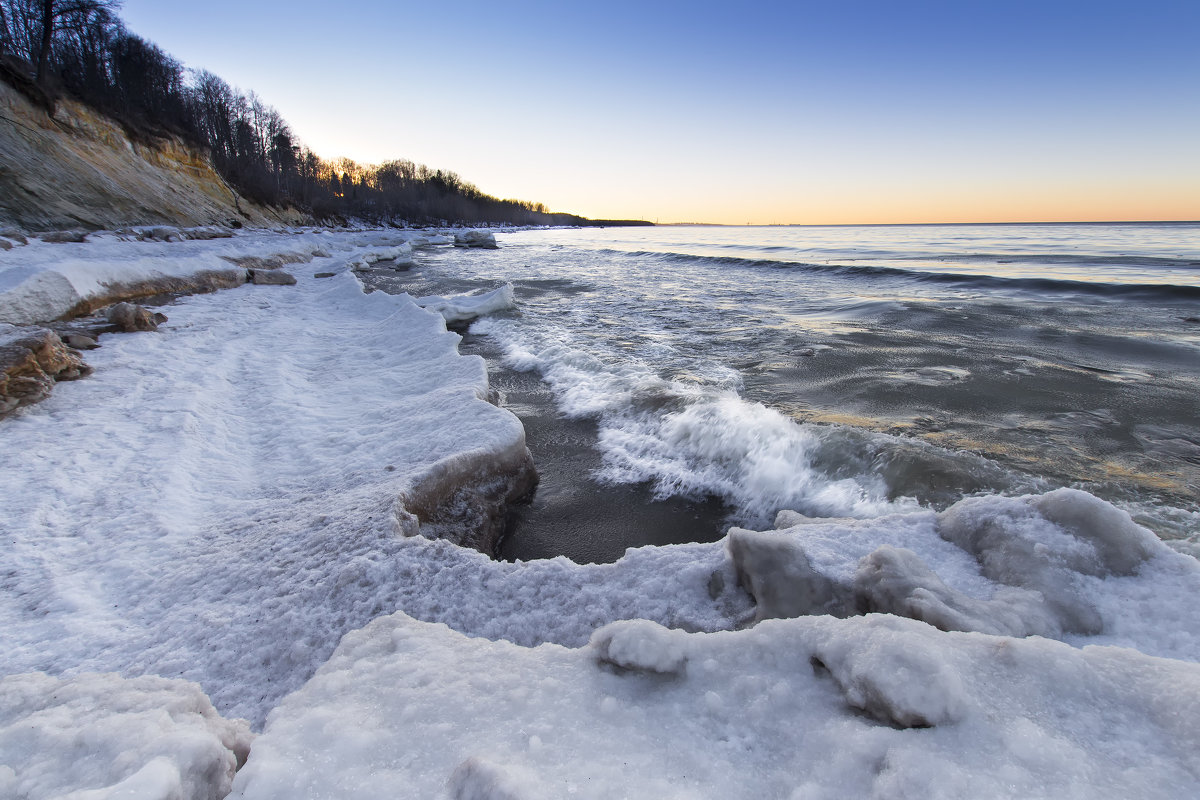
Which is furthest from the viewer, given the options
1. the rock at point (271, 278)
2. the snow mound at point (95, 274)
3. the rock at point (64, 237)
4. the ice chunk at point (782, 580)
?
the rock at point (64, 237)

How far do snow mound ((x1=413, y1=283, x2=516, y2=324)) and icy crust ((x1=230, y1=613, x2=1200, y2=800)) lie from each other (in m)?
8.20

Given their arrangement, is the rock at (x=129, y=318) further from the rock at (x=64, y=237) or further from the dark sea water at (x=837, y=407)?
the rock at (x=64, y=237)

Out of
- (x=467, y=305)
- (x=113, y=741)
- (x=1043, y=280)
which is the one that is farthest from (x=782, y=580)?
(x=1043, y=280)

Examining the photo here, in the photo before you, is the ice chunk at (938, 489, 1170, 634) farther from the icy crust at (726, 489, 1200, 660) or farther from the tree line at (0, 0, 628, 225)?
the tree line at (0, 0, 628, 225)

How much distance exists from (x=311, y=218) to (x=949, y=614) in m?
55.7

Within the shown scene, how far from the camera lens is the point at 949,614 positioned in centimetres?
157

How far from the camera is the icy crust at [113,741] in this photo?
1022 mm

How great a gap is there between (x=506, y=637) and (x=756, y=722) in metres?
1.00

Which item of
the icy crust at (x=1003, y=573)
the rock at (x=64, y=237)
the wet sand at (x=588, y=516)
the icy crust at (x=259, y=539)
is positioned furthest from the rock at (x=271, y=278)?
the icy crust at (x=1003, y=573)

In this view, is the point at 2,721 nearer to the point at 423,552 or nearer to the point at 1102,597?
the point at 423,552

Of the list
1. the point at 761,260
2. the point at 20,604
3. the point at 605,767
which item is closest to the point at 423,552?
the point at 605,767

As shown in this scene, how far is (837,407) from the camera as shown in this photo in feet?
16.5

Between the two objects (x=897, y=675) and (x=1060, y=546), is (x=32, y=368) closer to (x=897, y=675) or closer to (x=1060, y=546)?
(x=897, y=675)

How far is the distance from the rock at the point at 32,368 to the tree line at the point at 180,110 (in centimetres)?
2061
